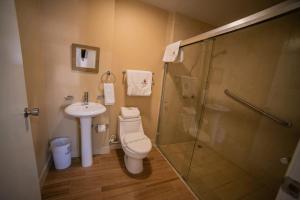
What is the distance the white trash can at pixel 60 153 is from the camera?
5.30 ft

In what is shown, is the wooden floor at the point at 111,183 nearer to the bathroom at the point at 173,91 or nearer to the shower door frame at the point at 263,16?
the bathroom at the point at 173,91

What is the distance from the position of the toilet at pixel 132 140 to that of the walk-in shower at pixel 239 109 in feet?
2.10

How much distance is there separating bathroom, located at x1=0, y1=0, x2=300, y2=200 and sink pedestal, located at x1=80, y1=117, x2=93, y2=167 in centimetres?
3

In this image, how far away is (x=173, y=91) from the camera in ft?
7.47

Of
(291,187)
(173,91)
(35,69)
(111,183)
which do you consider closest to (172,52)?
(173,91)

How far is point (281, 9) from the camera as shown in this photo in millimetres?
896

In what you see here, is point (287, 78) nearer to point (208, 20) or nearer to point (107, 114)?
point (208, 20)

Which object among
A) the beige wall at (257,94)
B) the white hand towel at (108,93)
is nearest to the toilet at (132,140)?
the white hand towel at (108,93)

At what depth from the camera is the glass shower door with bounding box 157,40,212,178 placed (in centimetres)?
185

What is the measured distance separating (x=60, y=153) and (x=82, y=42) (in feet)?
4.60

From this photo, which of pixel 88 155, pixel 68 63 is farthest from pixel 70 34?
pixel 88 155

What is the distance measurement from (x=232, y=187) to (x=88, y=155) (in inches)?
72.8

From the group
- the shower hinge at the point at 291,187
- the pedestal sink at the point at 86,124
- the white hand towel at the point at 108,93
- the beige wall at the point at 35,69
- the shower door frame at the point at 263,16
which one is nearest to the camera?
the shower hinge at the point at 291,187

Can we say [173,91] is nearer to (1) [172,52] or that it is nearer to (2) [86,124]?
(1) [172,52]
